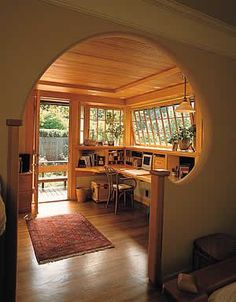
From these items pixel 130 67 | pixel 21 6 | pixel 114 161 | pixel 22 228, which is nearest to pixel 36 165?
pixel 22 228

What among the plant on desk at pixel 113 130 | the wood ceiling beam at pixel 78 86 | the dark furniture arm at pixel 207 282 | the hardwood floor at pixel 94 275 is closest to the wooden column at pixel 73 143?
the wood ceiling beam at pixel 78 86

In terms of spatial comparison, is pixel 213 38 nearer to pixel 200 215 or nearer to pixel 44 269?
pixel 200 215

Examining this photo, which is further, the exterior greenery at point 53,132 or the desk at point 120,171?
the exterior greenery at point 53,132

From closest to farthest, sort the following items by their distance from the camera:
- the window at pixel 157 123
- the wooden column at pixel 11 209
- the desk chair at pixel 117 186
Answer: the wooden column at pixel 11 209 < the window at pixel 157 123 < the desk chair at pixel 117 186

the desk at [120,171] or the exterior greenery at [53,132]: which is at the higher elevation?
the exterior greenery at [53,132]

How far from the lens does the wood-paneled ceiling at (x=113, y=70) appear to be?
268cm

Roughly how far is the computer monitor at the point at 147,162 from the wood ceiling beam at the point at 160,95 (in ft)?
3.85

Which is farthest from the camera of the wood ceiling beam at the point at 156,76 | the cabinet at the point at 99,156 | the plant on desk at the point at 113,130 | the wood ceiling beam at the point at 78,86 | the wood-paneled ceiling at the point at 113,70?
the plant on desk at the point at 113,130

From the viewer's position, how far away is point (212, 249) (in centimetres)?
217

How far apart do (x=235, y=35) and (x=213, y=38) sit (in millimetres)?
348

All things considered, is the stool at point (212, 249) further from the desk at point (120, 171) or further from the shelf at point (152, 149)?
the desk at point (120, 171)

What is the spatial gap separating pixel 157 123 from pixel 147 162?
0.89m

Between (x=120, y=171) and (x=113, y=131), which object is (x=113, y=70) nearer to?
(x=120, y=171)

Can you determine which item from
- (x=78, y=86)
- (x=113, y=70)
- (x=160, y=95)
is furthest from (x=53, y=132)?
(x=113, y=70)
